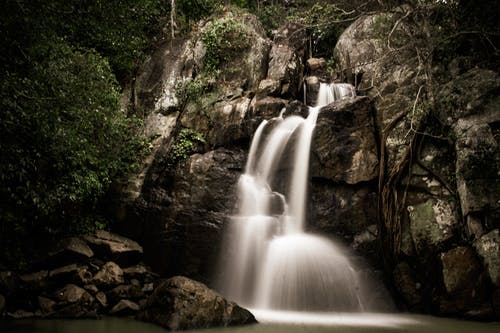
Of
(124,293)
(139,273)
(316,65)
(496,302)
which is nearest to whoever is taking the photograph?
(496,302)

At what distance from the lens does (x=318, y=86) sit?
1393 centimetres

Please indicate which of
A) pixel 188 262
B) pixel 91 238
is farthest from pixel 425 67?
pixel 91 238

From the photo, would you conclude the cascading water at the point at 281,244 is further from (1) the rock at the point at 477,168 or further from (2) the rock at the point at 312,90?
(1) the rock at the point at 477,168

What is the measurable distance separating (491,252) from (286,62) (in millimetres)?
9768

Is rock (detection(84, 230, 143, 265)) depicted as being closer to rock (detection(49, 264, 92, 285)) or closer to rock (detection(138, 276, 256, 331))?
rock (detection(49, 264, 92, 285))

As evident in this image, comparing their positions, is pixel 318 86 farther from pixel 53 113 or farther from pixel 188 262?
pixel 53 113

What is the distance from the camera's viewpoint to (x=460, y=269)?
22.8ft

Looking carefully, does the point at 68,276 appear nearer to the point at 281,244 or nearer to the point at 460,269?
the point at 281,244

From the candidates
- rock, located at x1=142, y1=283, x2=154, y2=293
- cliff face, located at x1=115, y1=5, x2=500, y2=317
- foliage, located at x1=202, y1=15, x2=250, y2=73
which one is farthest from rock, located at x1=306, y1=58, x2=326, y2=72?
rock, located at x1=142, y1=283, x2=154, y2=293

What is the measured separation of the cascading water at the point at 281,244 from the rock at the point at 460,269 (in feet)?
5.76

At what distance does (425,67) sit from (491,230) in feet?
16.0

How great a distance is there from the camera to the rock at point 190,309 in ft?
19.8

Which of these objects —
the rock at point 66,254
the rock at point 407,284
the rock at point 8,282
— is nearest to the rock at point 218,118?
the rock at point 66,254

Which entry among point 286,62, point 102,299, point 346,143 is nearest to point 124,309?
point 102,299
